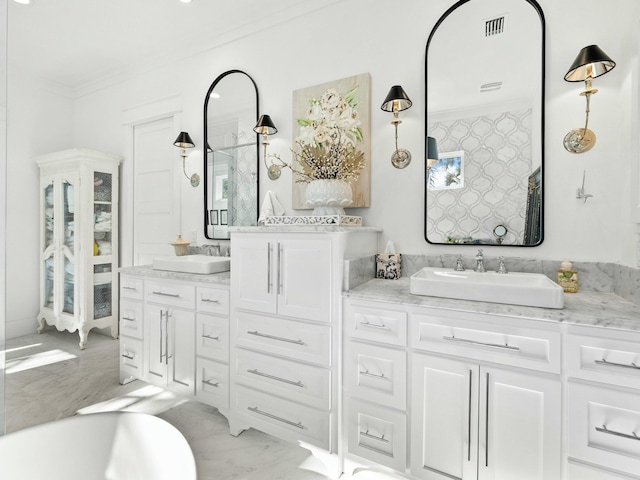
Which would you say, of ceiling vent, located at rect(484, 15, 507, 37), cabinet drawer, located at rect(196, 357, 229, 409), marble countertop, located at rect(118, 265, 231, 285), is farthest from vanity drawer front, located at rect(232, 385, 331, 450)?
ceiling vent, located at rect(484, 15, 507, 37)

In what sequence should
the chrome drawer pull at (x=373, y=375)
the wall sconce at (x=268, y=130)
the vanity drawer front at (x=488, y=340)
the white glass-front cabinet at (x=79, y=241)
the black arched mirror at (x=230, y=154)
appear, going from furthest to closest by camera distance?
the white glass-front cabinet at (x=79, y=241) → the black arched mirror at (x=230, y=154) → the wall sconce at (x=268, y=130) → the chrome drawer pull at (x=373, y=375) → the vanity drawer front at (x=488, y=340)

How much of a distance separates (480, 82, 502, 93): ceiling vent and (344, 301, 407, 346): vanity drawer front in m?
1.35

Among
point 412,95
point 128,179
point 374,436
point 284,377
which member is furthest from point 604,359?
point 128,179

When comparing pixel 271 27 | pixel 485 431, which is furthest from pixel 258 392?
pixel 271 27

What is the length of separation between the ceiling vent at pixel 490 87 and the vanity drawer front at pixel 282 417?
1.96m

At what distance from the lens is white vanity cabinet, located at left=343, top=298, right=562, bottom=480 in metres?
1.30

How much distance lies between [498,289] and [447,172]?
2.80ft

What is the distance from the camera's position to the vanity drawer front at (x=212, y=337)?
6.87ft

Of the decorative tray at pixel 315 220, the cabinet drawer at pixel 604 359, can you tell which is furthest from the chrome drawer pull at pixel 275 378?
the cabinet drawer at pixel 604 359

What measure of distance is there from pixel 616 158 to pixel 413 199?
996mm

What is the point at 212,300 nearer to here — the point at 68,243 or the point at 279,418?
the point at 279,418

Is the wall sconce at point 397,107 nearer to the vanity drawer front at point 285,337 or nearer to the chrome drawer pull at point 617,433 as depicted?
the vanity drawer front at point 285,337

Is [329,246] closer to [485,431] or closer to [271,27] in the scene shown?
[485,431]

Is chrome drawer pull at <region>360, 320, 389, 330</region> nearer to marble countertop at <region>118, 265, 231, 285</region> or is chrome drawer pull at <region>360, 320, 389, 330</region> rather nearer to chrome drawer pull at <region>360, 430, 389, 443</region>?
chrome drawer pull at <region>360, 430, 389, 443</region>
